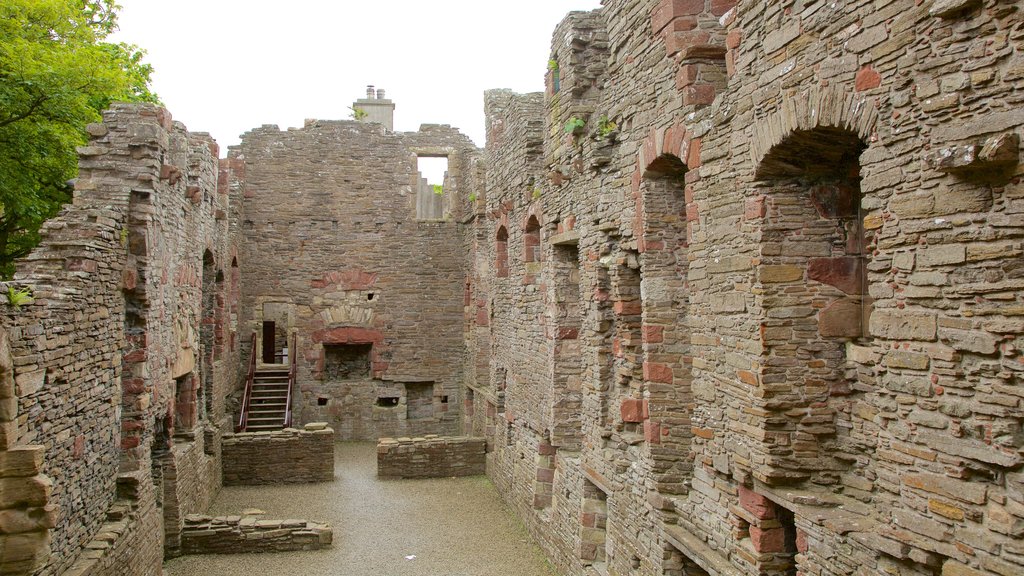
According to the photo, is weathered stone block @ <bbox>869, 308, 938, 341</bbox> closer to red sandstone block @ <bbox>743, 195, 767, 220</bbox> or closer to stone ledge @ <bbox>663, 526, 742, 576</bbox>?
red sandstone block @ <bbox>743, 195, 767, 220</bbox>

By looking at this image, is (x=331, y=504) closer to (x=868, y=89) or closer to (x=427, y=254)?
(x=427, y=254)

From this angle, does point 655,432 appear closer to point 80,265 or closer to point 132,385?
point 80,265

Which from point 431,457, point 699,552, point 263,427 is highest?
point 699,552

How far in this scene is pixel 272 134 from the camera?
58.6 ft

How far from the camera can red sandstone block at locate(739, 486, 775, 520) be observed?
5.11 metres

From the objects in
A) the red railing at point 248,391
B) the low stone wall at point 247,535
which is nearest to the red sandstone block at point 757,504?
the low stone wall at point 247,535

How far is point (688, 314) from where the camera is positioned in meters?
6.67

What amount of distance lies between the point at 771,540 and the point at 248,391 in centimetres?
1391

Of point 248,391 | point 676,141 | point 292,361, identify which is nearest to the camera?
point 676,141

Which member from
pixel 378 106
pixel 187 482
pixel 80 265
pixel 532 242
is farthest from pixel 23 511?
pixel 378 106

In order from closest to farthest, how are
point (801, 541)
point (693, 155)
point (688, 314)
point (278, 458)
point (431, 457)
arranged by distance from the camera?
point (801, 541)
point (693, 155)
point (688, 314)
point (278, 458)
point (431, 457)

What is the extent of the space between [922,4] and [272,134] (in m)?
16.2

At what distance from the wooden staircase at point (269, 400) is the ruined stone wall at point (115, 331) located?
4.64 meters

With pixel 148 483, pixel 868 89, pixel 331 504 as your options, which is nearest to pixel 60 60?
pixel 148 483
